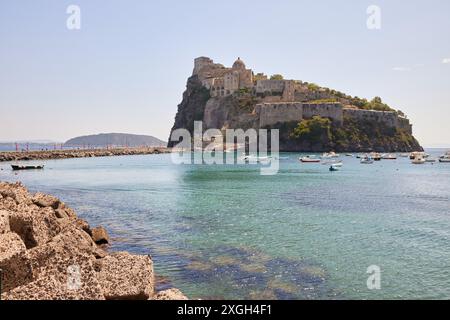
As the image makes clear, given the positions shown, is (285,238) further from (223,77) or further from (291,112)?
(223,77)

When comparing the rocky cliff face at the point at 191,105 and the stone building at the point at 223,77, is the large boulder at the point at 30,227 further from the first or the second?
the rocky cliff face at the point at 191,105

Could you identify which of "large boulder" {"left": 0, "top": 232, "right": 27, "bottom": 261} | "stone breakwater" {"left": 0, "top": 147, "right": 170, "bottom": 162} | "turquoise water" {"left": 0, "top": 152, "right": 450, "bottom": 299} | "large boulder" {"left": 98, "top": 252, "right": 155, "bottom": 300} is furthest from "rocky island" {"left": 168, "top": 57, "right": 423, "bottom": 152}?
"large boulder" {"left": 0, "top": 232, "right": 27, "bottom": 261}

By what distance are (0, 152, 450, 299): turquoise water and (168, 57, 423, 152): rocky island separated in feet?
271

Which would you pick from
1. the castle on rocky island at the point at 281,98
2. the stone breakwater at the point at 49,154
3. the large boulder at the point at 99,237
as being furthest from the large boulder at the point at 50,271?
the castle on rocky island at the point at 281,98

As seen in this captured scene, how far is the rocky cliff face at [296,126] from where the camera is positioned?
114 m

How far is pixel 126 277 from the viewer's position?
24.3ft

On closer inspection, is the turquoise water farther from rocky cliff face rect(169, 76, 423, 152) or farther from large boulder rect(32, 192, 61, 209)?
rocky cliff face rect(169, 76, 423, 152)

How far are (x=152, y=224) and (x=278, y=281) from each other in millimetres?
10282

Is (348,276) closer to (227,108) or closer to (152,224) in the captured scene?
(152,224)

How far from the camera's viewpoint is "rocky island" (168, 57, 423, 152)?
11494 centimetres

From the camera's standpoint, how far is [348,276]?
1166cm

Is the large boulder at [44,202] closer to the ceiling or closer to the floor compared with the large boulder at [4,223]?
closer to the floor

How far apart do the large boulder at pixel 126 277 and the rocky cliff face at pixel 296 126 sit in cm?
Answer: 10824

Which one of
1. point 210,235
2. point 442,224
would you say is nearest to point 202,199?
point 210,235
